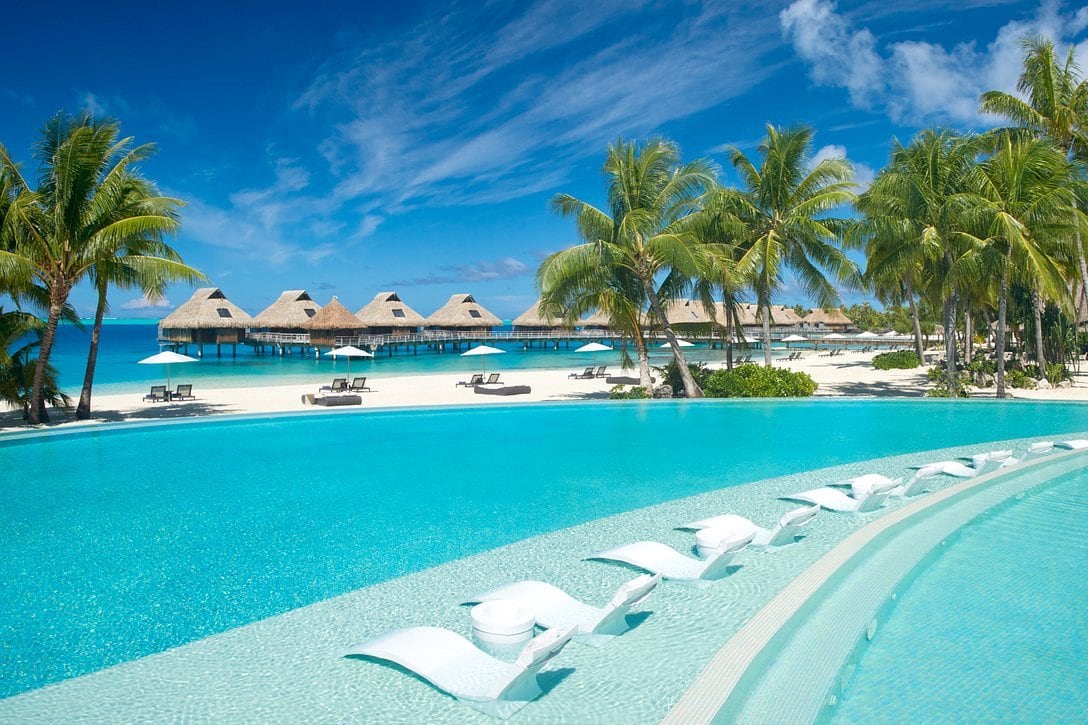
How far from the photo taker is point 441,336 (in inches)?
1907

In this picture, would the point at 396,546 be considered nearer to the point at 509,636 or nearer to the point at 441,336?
the point at 509,636

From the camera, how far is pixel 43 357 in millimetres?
10594

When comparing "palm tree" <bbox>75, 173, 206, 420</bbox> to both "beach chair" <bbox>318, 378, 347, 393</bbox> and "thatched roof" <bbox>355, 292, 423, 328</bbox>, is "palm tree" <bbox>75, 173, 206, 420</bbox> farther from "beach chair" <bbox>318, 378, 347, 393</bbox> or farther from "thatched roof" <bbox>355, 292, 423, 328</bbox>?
"thatched roof" <bbox>355, 292, 423, 328</bbox>

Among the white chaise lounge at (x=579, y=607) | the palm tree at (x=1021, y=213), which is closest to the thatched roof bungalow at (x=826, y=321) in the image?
the palm tree at (x=1021, y=213)

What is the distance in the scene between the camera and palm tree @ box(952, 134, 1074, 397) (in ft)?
38.3

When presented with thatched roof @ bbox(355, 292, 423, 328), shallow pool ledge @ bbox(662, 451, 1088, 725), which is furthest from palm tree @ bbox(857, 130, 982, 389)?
thatched roof @ bbox(355, 292, 423, 328)

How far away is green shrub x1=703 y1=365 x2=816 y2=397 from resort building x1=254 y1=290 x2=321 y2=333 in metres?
35.8

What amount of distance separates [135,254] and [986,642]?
1267cm

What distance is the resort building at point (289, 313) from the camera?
44.5m

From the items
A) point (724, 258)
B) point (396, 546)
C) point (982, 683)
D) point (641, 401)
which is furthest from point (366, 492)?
point (724, 258)

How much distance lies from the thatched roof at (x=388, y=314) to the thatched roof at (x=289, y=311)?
3295 millimetres

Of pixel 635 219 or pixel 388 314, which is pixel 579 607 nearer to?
pixel 635 219

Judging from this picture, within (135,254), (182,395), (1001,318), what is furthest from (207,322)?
(1001,318)

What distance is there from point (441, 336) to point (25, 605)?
45178mm
